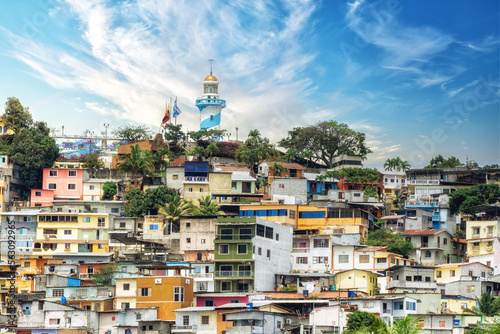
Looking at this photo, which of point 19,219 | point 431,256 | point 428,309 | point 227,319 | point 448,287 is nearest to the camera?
point 227,319

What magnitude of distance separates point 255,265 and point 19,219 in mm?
23786

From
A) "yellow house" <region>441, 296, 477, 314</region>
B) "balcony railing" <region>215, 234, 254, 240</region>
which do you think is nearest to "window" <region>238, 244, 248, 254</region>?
"balcony railing" <region>215, 234, 254, 240</region>

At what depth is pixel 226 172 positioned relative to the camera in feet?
259

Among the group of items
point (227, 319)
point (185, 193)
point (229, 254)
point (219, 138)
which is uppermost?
point (219, 138)

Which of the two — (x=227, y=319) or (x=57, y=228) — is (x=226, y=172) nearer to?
(x=57, y=228)

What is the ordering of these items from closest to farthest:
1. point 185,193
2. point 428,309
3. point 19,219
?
point 428,309 → point 19,219 → point 185,193

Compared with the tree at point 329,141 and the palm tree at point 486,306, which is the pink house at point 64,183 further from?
the palm tree at point 486,306

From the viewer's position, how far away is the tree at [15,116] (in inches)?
3482

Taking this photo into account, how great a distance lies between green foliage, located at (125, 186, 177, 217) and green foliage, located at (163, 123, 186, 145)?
22.1 metres

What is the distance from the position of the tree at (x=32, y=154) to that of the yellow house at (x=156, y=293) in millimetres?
31189

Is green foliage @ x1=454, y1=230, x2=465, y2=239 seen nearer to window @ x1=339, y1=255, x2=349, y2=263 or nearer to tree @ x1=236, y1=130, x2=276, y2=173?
window @ x1=339, y1=255, x2=349, y2=263

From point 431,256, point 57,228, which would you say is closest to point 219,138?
point 57,228

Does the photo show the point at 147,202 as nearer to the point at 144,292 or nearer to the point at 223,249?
the point at 223,249

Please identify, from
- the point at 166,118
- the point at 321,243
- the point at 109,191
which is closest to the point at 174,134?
the point at 166,118
